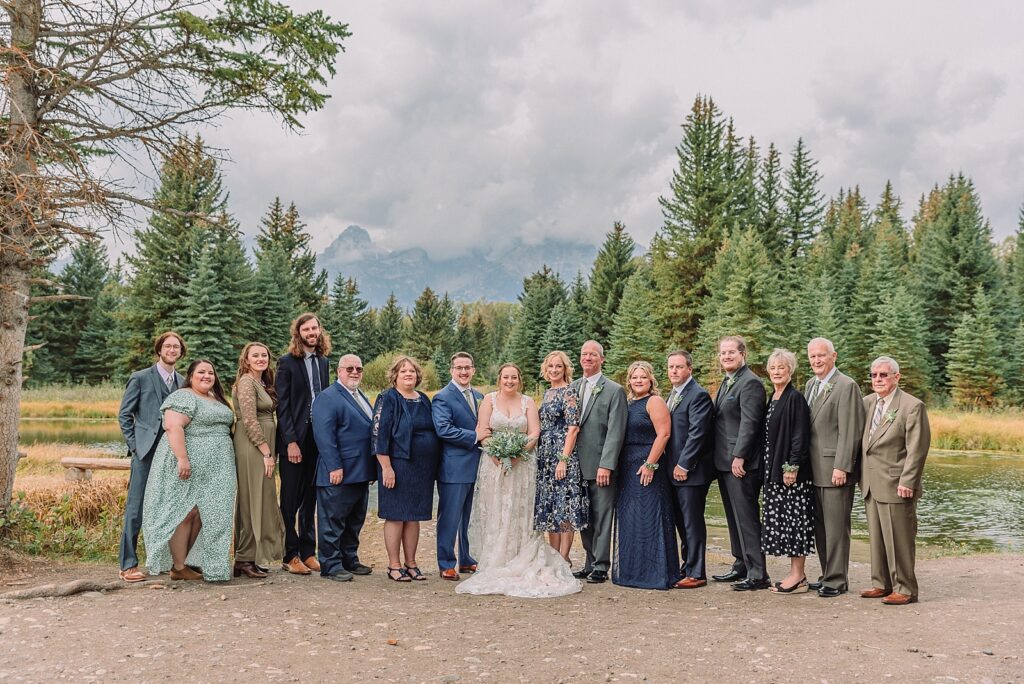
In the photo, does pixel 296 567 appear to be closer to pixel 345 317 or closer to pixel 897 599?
pixel 897 599

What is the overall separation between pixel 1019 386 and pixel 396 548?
139 feet

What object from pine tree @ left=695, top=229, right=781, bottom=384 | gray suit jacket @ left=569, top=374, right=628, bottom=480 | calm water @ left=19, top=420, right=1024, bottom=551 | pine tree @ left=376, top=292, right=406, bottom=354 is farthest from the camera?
pine tree @ left=376, top=292, right=406, bottom=354

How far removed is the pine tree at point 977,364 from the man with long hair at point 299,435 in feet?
123

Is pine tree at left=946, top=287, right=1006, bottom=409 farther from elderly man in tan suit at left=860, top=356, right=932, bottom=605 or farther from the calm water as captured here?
elderly man in tan suit at left=860, top=356, right=932, bottom=605

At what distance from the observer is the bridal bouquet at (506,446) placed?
275 inches

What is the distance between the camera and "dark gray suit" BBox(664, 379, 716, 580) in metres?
7.02

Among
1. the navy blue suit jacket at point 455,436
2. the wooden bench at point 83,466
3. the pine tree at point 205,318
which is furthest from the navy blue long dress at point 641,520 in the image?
the pine tree at point 205,318

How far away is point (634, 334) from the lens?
4216 centimetres

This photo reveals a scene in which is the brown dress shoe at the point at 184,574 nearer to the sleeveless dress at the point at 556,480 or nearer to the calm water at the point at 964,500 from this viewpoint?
the sleeveless dress at the point at 556,480

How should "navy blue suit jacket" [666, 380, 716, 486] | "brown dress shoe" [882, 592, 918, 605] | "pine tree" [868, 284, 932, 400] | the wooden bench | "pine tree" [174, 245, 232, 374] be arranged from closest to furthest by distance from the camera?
"brown dress shoe" [882, 592, 918, 605] < "navy blue suit jacket" [666, 380, 716, 486] < the wooden bench < "pine tree" [174, 245, 232, 374] < "pine tree" [868, 284, 932, 400]

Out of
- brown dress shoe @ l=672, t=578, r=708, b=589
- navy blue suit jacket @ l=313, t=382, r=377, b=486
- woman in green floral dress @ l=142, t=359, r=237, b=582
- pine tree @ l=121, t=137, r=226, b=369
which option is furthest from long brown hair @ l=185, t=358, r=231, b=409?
pine tree @ l=121, t=137, r=226, b=369

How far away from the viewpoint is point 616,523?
726cm

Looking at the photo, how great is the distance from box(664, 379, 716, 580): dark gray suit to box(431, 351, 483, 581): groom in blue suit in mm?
1867

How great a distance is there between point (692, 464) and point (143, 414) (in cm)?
499
